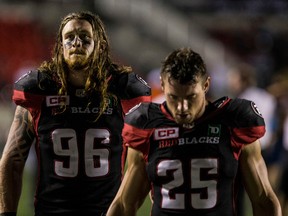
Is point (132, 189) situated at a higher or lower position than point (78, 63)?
lower

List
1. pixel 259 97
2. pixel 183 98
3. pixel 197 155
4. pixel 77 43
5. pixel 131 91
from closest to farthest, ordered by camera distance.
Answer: pixel 183 98, pixel 197 155, pixel 77 43, pixel 131 91, pixel 259 97

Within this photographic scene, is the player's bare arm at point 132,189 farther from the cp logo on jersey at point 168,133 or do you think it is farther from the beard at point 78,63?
the beard at point 78,63

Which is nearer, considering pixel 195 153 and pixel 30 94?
pixel 195 153

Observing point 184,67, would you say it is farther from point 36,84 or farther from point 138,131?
point 36,84

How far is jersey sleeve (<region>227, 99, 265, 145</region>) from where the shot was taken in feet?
13.8

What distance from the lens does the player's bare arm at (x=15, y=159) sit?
486 cm

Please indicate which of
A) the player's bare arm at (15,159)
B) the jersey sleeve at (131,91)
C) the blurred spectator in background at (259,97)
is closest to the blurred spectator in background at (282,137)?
the blurred spectator in background at (259,97)

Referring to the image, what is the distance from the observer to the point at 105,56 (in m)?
4.91

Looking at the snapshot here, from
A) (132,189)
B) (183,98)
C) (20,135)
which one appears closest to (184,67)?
(183,98)

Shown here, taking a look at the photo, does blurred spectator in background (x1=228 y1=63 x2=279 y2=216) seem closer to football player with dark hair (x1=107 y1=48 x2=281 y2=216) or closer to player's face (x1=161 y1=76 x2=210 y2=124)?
football player with dark hair (x1=107 y1=48 x2=281 y2=216)

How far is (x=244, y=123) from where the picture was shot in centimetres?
424

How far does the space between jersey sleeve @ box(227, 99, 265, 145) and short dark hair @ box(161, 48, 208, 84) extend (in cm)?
22

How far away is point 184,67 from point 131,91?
74 cm

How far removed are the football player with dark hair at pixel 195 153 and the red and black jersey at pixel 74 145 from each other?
0.47 m
